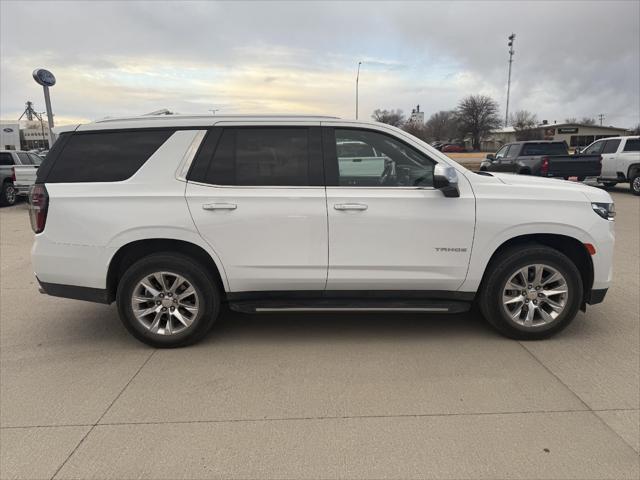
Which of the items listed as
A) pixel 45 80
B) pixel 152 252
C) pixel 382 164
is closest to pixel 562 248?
pixel 382 164

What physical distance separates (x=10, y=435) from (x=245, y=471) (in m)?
1.52

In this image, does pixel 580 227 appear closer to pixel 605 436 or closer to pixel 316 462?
pixel 605 436

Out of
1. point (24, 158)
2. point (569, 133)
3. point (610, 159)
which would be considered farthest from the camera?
point (569, 133)

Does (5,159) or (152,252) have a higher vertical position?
(5,159)

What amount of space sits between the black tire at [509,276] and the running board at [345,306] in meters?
0.24

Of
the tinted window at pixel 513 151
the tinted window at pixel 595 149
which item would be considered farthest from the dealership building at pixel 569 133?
the tinted window at pixel 513 151

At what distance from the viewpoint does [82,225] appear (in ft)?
12.7

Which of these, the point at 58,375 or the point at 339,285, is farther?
the point at 339,285

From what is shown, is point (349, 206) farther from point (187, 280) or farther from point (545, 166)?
point (545, 166)

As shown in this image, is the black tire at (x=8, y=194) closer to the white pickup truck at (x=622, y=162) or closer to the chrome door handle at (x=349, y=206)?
the chrome door handle at (x=349, y=206)

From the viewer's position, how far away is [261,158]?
13.1 feet

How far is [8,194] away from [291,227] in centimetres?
1473

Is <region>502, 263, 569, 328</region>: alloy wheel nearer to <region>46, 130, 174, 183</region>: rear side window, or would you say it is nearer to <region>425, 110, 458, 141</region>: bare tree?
<region>46, 130, 174, 183</region>: rear side window

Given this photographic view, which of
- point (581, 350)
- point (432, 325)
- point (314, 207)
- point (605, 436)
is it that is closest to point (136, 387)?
point (314, 207)
